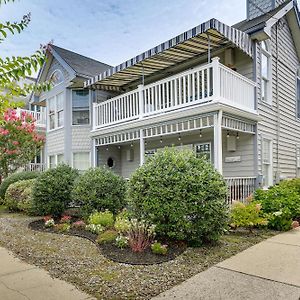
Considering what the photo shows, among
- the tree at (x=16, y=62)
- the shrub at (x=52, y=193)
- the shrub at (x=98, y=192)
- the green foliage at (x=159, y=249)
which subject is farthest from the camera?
the shrub at (x=52, y=193)

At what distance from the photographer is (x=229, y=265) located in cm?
519

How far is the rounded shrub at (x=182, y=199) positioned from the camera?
239 inches

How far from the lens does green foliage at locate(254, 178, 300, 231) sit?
797 cm

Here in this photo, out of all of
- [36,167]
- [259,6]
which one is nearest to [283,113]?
[259,6]

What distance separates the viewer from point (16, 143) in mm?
15773

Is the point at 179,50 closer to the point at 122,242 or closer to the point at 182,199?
the point at 182,199

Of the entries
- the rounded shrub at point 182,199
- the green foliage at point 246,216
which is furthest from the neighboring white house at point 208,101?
the rounded shrub at point 182,199

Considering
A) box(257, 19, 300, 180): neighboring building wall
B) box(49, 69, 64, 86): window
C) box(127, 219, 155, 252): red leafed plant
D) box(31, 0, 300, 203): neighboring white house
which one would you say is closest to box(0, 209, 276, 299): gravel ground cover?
box(127, 219, 155, 252): red leafed plant

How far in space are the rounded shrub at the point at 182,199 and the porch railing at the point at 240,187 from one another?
124 inches

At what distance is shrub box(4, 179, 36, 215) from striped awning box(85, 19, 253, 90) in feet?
17.8

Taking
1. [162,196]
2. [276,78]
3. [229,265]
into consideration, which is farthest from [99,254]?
[276,78]

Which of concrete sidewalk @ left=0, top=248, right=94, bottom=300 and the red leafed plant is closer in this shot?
concrete sidewalk @ left=0, top=248, right=94, bottom=300

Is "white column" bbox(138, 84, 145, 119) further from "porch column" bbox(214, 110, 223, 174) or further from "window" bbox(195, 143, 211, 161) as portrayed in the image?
"porch column" bbox(214, 110, 223, 174)

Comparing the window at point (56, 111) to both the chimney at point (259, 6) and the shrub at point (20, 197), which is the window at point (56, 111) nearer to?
the shrub at point (20, 197)
